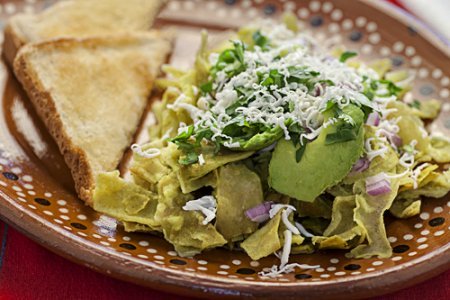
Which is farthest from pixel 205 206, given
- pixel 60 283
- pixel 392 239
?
pixel 392 239

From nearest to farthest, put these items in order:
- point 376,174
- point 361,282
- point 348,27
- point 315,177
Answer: point 361,282 → point 315,177 → point 376,174 → point 348,27

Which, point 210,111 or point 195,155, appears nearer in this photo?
point 195,155

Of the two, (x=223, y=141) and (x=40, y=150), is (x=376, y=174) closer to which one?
(x=223, y=141)

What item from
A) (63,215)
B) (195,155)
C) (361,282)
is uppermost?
(361,282)

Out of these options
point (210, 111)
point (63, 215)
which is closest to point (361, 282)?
point (210, 111)

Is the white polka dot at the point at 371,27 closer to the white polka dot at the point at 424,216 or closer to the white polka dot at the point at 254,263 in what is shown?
the white polka dot at the point at 424,216

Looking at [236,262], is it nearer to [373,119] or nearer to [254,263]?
[254,263]
